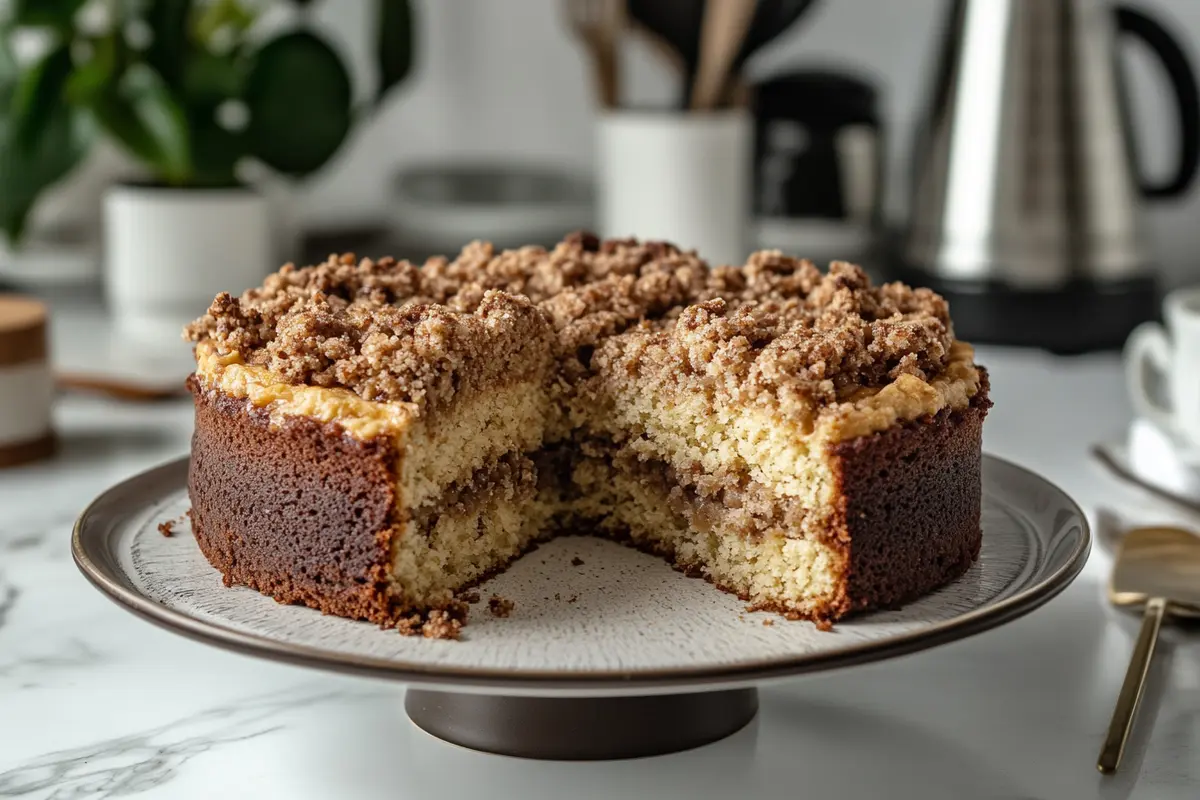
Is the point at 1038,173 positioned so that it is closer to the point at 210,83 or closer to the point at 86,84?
the point at 210,83

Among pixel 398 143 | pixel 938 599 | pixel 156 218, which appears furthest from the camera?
pixel 398 143

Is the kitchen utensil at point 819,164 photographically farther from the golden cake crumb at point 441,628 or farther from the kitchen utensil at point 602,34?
the golden cake crumb at point 441,628

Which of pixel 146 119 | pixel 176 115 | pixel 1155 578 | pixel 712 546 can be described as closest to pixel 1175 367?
pixel 1155 578

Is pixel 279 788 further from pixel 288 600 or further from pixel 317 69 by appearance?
pixel 317 69

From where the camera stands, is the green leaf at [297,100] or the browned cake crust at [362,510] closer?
the browned cake crust at [362,510]

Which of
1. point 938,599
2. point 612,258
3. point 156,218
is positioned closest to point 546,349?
point 612,258

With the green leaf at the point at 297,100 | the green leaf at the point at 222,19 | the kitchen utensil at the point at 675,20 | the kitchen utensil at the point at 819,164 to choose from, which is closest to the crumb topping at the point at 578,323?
the green leaf at the point at 297,100
